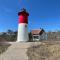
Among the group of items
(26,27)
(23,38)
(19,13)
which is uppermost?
(19,13)

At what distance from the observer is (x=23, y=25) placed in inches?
838

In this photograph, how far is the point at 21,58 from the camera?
413 inches

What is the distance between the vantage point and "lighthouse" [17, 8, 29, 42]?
69.3 feet

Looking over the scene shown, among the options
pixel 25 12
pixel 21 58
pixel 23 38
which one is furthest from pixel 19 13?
pixel 21 58

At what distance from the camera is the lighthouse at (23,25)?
831 inches

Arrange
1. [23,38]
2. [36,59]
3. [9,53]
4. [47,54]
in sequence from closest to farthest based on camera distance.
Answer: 1. [36,59]
2. [47,54]
3. [9,53]
4. [23,38]

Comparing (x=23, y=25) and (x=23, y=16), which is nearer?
(x=23, y=25)

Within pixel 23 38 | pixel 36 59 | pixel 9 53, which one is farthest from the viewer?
pixel 23 38

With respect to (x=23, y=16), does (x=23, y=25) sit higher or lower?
lower

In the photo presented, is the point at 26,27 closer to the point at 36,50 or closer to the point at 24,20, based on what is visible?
the point at 24,20

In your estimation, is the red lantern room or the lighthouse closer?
the lighthouse

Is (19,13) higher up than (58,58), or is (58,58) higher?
(19,13)

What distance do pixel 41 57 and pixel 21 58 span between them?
1.20m

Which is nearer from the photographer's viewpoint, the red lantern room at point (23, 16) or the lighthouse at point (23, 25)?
the lighthouse at point (23, 25)
